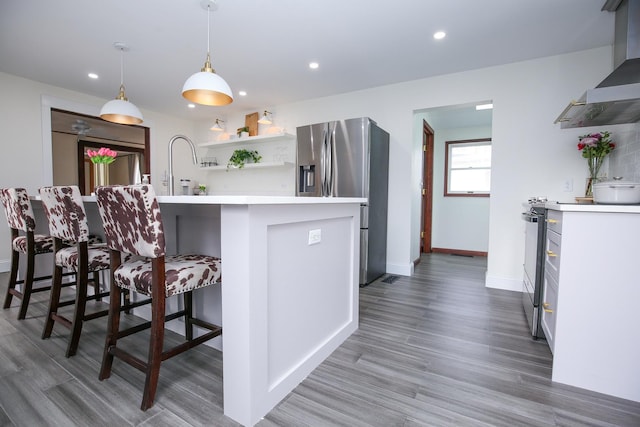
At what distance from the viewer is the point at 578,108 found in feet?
7.04

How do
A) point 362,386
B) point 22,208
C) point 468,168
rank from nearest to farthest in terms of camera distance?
point 362,386 → point 22,208 → point 468,168

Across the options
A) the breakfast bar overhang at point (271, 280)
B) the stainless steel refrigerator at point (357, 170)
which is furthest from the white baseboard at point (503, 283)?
the breakfast bar overhang at point (271, 280)

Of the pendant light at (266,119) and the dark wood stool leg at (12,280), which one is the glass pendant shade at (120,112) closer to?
the dark wood stool leg at (12,280)

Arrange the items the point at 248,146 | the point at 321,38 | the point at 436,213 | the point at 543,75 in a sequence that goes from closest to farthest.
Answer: the point at 321,38 < the point at 543,75 < the point at 248,146 < the point at 436,213

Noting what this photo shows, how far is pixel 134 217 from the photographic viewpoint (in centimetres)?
129

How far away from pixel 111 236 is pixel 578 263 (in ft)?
7.64

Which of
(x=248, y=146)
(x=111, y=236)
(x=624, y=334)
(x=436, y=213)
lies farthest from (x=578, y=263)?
(x=248, y=146)

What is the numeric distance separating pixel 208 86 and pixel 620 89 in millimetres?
2539

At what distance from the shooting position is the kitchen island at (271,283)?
122 centimetres

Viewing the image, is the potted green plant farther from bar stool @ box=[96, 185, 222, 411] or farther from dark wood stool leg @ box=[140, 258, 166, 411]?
dark wood stool leg @ box=[140, 258, 166, 411]

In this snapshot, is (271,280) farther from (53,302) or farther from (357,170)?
(357,170)

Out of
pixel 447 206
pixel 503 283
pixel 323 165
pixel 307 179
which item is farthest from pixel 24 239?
pixel 447 206

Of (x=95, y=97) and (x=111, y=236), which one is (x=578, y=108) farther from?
(x=95, y=97)

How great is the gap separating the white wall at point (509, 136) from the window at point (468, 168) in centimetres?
199
